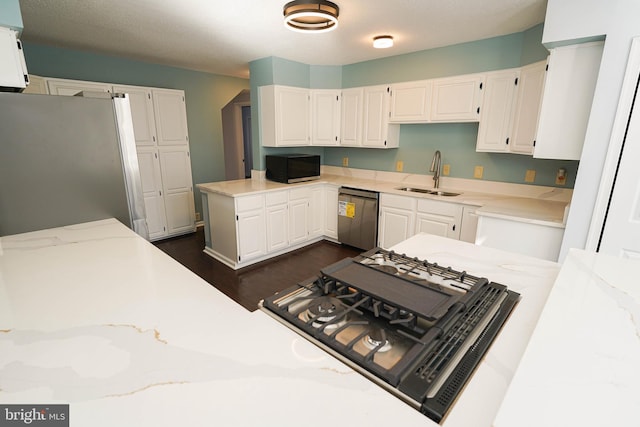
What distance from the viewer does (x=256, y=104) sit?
402 centimetres

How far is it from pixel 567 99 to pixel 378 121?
199 centimetres

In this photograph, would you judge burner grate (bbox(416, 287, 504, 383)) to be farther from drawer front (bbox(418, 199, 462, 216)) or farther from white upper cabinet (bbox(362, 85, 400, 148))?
white upper cabinet (bbox(362, 85, 400, 148))

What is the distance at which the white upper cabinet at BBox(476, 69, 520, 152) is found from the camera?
112 inches

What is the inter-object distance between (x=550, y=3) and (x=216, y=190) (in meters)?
3.25

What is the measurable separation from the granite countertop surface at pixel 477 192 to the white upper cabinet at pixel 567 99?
48 cm

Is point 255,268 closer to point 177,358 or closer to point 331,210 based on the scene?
point 331,210

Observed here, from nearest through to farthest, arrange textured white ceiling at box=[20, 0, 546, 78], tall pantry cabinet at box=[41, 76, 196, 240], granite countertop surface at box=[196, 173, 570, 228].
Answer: textured white ceiling at box=[20, 0, 546, 78] → granite countertop surface at box=[196, 173, 570, 228] → tall pantry cabinet at box=[41, 76, 196, 240]

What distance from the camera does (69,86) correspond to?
3.40m

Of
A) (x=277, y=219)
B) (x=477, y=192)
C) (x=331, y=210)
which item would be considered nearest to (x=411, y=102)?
(x=477, y=192)

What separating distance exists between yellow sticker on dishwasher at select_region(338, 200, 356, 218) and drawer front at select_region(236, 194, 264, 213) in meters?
1.03

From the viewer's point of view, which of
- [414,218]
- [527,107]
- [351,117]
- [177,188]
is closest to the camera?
[527,107]

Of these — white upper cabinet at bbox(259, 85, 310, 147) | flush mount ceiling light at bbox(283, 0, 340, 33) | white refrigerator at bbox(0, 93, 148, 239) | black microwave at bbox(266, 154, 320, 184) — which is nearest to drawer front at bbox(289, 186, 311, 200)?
black microwave at bbox(266, 154, 320, 184)

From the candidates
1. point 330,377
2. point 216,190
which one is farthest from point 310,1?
point 330,377

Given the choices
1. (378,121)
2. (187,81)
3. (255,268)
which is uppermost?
(187,81)
